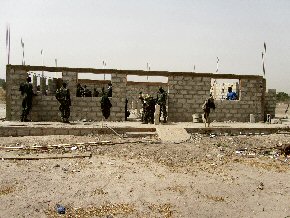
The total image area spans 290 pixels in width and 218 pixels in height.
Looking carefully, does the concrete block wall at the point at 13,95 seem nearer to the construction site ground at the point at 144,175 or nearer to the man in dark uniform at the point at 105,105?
the construction site ground at the point at 144,175

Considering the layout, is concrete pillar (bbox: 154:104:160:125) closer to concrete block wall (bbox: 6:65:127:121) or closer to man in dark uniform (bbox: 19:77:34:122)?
concrete block wall (bbox: 6:65:127:121)

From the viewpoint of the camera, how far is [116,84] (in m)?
14.7

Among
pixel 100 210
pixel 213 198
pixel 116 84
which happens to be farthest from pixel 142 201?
pixel 116 84

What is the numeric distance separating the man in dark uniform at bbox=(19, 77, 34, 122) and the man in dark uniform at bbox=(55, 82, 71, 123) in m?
1.16

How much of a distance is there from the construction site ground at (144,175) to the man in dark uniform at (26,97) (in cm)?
183

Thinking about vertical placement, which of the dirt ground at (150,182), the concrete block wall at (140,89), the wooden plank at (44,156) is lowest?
the dirt ground at (150,182)

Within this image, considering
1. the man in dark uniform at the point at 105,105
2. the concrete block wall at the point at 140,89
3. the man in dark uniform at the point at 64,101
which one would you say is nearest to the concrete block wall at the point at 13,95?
the man in dark uniform at the point at 64,101

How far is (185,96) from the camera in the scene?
1514cm

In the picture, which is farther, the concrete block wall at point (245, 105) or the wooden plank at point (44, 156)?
the concrete block wall at point (245, 105)

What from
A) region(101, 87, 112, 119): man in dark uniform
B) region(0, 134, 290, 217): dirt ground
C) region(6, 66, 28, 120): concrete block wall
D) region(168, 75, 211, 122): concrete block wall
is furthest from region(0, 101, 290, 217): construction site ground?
region(168, 75, 211, 122): concrete block wall

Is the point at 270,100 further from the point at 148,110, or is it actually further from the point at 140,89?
the point at 140,89

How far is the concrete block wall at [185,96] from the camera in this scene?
15.1 metres

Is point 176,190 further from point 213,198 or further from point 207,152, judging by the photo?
point 207,152

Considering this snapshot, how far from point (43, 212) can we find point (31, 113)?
9.67 meters
